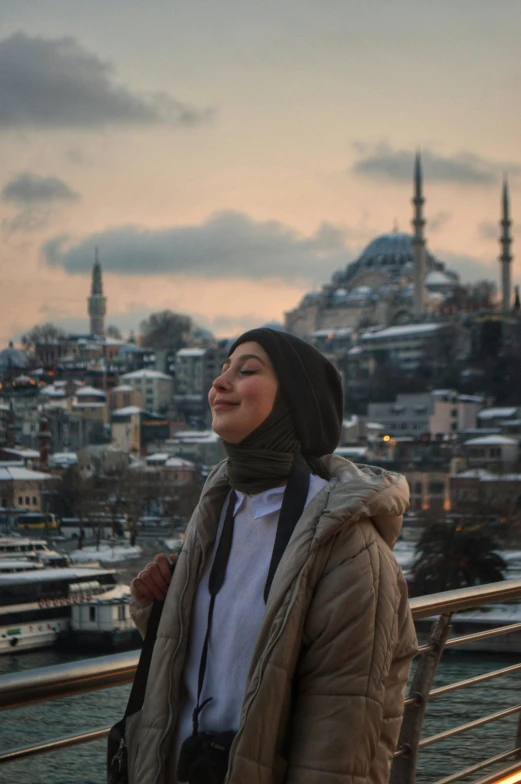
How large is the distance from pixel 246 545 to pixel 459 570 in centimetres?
1368

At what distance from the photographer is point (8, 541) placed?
1584cm

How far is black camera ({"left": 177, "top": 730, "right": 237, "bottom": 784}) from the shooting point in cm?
56

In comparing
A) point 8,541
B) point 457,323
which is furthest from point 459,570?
point 457,323

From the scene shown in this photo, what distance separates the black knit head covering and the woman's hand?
0.11 meters

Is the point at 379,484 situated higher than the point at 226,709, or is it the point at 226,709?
the point at 379,484

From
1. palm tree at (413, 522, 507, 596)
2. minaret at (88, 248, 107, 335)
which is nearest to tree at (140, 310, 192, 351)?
minaret at (88, 248, 107, 335)

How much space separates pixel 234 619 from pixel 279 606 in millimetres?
53

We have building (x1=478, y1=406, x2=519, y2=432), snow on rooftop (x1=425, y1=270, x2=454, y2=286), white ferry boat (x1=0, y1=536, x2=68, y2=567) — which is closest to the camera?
white ferry boat (x1=0, y1=536, x2=68, y2=567)

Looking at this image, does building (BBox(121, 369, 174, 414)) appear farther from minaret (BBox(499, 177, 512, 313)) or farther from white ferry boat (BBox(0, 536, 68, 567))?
white ferry boat (BBox(0, 536, 68, 567))

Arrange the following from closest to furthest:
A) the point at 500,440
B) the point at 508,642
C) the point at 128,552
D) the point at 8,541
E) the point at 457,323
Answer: the point at 508,642 < the point at 8,541 < the point at 128,552 < the point at 500,440 < the point at 457,323

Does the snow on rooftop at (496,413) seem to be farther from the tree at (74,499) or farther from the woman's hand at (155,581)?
the woman's hand at (155,581)

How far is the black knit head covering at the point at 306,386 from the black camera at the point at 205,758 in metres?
0.17

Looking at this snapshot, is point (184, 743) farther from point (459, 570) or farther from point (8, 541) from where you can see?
point (8, 541)

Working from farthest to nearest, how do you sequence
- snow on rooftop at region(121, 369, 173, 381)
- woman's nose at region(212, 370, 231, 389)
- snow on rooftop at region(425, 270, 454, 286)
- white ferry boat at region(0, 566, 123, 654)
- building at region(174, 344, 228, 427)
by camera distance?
snow on rooftop at region(425, 270, 454, 286) < snow on rooftop at region(121, 369, 173, 381) < building at region(174, 344, 228, 427) < white ferry boat at region(0, 566, 123, 654) < woman's nose at region(212, 370, 231, 389)
